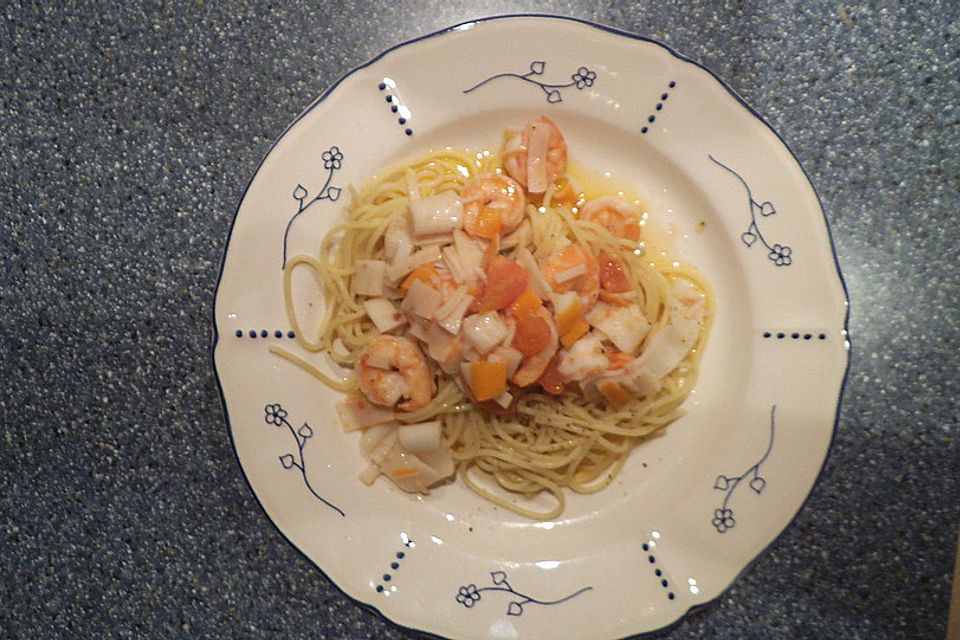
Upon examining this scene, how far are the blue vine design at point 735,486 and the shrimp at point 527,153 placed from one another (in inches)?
40.7

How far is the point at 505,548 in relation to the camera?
2.19m

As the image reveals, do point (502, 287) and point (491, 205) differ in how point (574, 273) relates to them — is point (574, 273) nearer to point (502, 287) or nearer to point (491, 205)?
point (502, 287)

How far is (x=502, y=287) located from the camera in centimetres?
203

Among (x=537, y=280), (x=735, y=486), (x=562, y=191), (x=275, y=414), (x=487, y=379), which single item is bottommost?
(x=735, y=486)

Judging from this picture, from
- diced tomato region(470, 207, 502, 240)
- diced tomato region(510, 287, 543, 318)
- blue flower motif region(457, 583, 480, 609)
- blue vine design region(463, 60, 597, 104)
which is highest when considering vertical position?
blue vine design region(463, 60, 597, 104)

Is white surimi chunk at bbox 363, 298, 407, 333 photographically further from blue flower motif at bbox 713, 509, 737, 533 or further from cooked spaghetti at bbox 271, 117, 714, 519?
blue flower motif at bbox 713, 509, 737, 533

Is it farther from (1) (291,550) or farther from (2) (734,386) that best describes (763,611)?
(1) (291,550)

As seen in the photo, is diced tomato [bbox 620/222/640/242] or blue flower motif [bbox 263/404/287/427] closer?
blue flower motif [bbox 263/404/287/427]

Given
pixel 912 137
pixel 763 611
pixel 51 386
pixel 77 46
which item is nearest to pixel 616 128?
pixel 912 137

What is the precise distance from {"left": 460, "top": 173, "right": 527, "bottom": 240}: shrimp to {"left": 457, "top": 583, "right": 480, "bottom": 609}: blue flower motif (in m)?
1.11

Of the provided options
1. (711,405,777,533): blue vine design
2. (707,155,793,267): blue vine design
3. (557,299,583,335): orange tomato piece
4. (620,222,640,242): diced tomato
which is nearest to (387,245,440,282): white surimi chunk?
(557,299,583,335): orange tomato piece

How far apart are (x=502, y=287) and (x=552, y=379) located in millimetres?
360

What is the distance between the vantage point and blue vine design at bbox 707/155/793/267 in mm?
2064

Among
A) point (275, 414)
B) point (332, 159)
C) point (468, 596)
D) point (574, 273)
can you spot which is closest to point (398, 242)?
point (332, 159)
